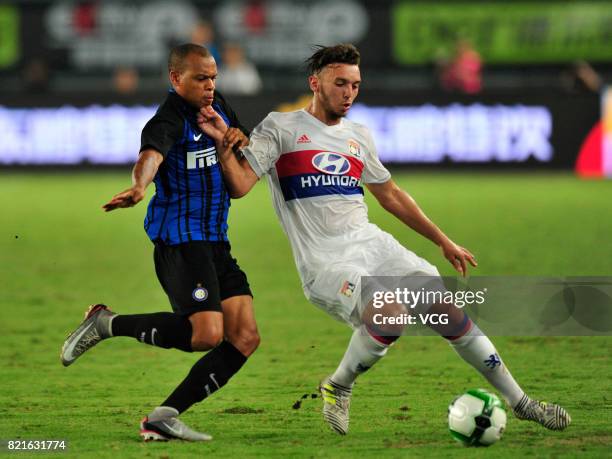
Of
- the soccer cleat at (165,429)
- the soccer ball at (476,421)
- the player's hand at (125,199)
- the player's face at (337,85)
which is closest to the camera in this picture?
the player's hand at (125,199)

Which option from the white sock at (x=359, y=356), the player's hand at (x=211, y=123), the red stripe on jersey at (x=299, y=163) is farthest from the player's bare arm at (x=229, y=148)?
the white sock at (x=359, y=356)

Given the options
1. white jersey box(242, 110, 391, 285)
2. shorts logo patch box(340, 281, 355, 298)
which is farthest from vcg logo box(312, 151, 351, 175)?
shorts logo patch box(340, 281, 355, 298)

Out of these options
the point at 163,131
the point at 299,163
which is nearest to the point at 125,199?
the point at 163,131

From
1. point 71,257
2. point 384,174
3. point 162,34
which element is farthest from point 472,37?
point 384,174

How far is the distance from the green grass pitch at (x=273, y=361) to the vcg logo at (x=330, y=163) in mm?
1338

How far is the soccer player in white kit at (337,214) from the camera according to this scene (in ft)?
20.6

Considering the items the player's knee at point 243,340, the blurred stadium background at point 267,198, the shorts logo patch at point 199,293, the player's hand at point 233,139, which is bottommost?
the blurred stadium background at point 267,198

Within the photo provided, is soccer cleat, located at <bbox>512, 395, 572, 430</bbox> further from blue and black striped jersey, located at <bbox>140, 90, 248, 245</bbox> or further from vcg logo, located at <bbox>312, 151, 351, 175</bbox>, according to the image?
blue and black striped jersey, located at <bbox>140, 90, 248, 245</bbox>

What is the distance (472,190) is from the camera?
1986cm

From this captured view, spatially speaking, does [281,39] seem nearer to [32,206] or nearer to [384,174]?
[32,206]

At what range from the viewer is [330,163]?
6.55 metres

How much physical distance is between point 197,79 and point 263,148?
0.49 meters

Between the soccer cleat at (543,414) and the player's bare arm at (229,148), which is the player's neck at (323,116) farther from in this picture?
the soccer cleat at (543,414)

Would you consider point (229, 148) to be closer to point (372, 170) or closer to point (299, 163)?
point (299, 163)
